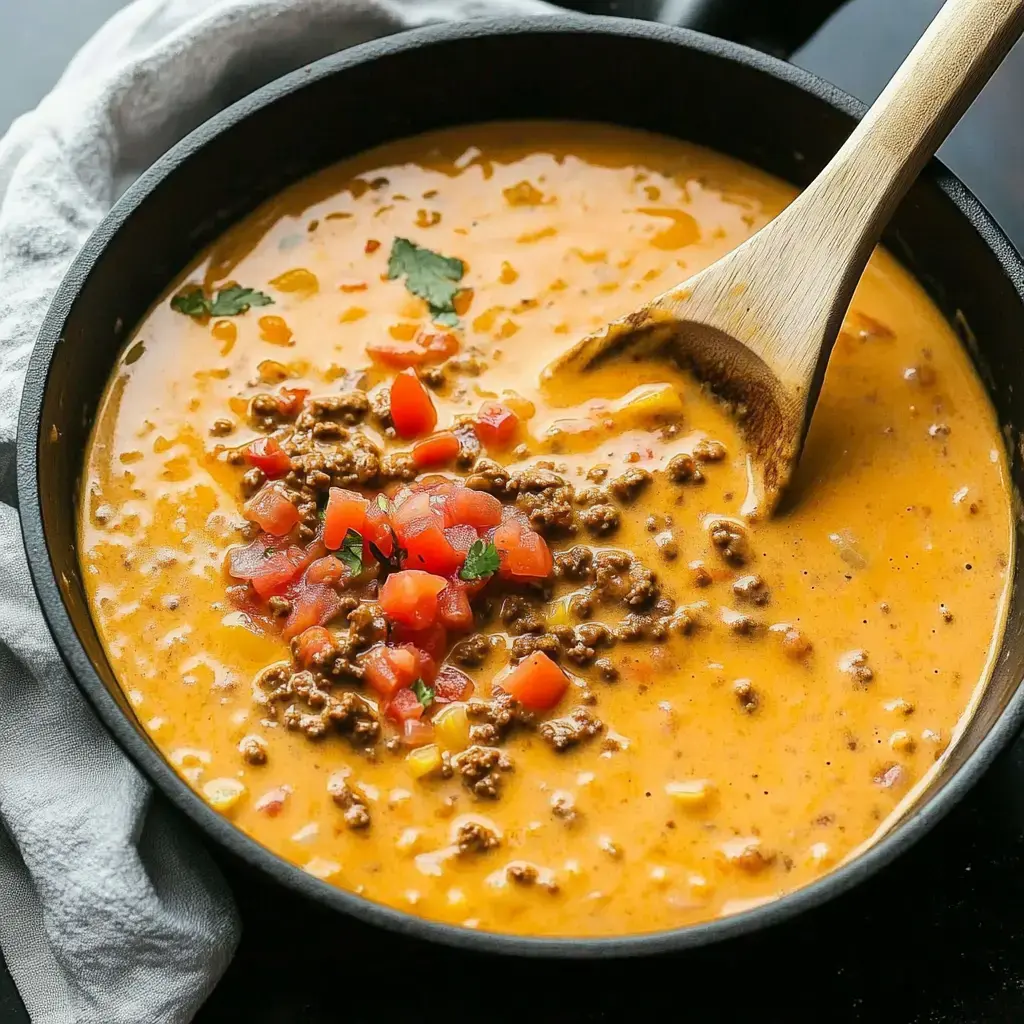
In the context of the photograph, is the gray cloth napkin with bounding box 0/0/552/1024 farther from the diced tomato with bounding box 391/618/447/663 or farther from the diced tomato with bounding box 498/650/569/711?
the diced tomato with bounding box 498/650/569/711

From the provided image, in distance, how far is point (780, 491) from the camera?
3721 mm

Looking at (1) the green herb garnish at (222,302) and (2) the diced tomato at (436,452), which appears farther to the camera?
(1) the green herb garnish at (222,302)

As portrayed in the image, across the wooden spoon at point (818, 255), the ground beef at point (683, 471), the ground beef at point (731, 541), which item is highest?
the wooden spoon at point (818, 255)

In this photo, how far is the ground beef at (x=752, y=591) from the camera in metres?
3.62

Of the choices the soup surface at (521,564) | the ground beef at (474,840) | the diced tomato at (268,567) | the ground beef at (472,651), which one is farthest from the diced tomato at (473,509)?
the ground beef at (474,840)

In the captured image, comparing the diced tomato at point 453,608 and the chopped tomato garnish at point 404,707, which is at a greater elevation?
the diced tomato at point 453,608

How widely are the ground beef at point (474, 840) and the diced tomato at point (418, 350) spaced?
1.33 metres

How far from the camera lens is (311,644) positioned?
11.4ft

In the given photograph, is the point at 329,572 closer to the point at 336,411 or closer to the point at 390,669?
the point at 390,669

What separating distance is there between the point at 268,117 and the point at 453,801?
2059 mm

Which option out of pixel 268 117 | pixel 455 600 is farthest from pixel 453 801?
pixel 268 117

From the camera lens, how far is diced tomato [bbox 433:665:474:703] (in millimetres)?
3477

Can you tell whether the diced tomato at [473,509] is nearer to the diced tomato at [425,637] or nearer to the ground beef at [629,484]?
the diced tomato at [425,637]

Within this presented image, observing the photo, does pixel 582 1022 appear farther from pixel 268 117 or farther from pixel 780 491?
pixel 268 117
